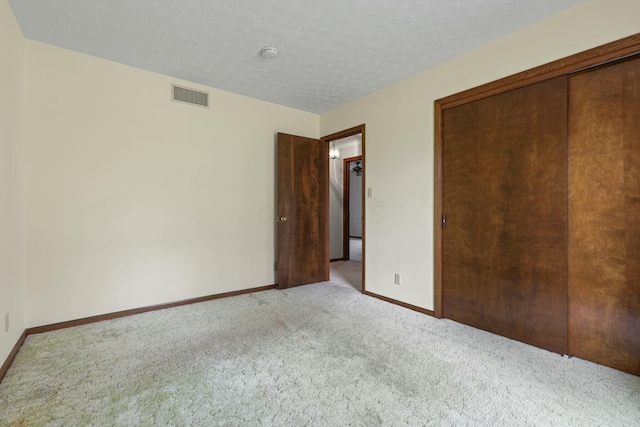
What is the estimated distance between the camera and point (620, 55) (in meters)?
1.85

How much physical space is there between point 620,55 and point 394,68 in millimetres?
1645

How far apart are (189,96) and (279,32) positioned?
1.47m

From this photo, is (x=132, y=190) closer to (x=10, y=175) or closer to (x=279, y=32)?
(x=10, y=175)

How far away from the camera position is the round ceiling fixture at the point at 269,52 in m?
2.52

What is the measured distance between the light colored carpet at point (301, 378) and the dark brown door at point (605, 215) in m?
0.24

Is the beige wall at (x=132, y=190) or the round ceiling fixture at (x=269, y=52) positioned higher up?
the round ceiling fixture at (x=269, y=52)

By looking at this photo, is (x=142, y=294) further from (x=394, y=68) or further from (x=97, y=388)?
(x=394, y=68)

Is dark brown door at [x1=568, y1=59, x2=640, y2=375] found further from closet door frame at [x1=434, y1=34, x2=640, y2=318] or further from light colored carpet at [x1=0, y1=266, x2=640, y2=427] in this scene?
light colored carpet at [x1=0, y1=266, x2=640, y2=427]

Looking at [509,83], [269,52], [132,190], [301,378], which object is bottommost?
[301,378]

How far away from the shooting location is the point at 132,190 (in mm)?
2900

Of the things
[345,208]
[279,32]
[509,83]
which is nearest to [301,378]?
[279,32]

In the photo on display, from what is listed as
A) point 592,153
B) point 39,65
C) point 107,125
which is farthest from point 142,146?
point 592,153

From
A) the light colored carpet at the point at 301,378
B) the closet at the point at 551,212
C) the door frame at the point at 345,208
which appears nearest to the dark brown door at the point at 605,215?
the closet at the point at 551,212

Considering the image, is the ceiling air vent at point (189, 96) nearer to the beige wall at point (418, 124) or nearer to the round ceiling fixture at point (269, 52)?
the round ceiling fixture at point (269, 52)
